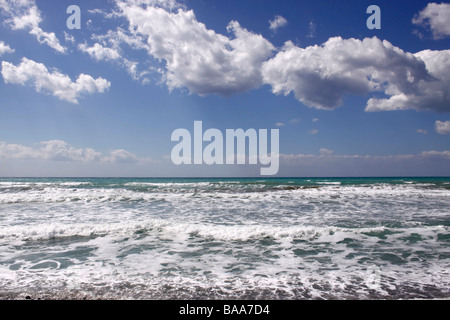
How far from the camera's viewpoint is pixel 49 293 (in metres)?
4.20

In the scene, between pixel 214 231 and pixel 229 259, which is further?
pixel 214 231

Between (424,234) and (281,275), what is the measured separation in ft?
18.8

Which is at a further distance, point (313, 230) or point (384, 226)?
point (384, 226)

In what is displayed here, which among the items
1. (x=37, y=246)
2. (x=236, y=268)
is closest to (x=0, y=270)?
(x=37, y=246)

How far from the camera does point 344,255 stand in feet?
20.1

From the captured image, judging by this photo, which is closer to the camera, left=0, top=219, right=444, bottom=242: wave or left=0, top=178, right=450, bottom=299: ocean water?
left=0, top=178, right=450, bottom=299: ocean water

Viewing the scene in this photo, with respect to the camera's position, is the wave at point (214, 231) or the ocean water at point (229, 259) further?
the wave at point (214, 231)

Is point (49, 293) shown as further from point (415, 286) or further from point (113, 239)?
point (415, 286)

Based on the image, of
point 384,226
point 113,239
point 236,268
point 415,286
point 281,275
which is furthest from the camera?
point 384,226

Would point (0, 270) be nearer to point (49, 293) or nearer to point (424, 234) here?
point (49, 293)
